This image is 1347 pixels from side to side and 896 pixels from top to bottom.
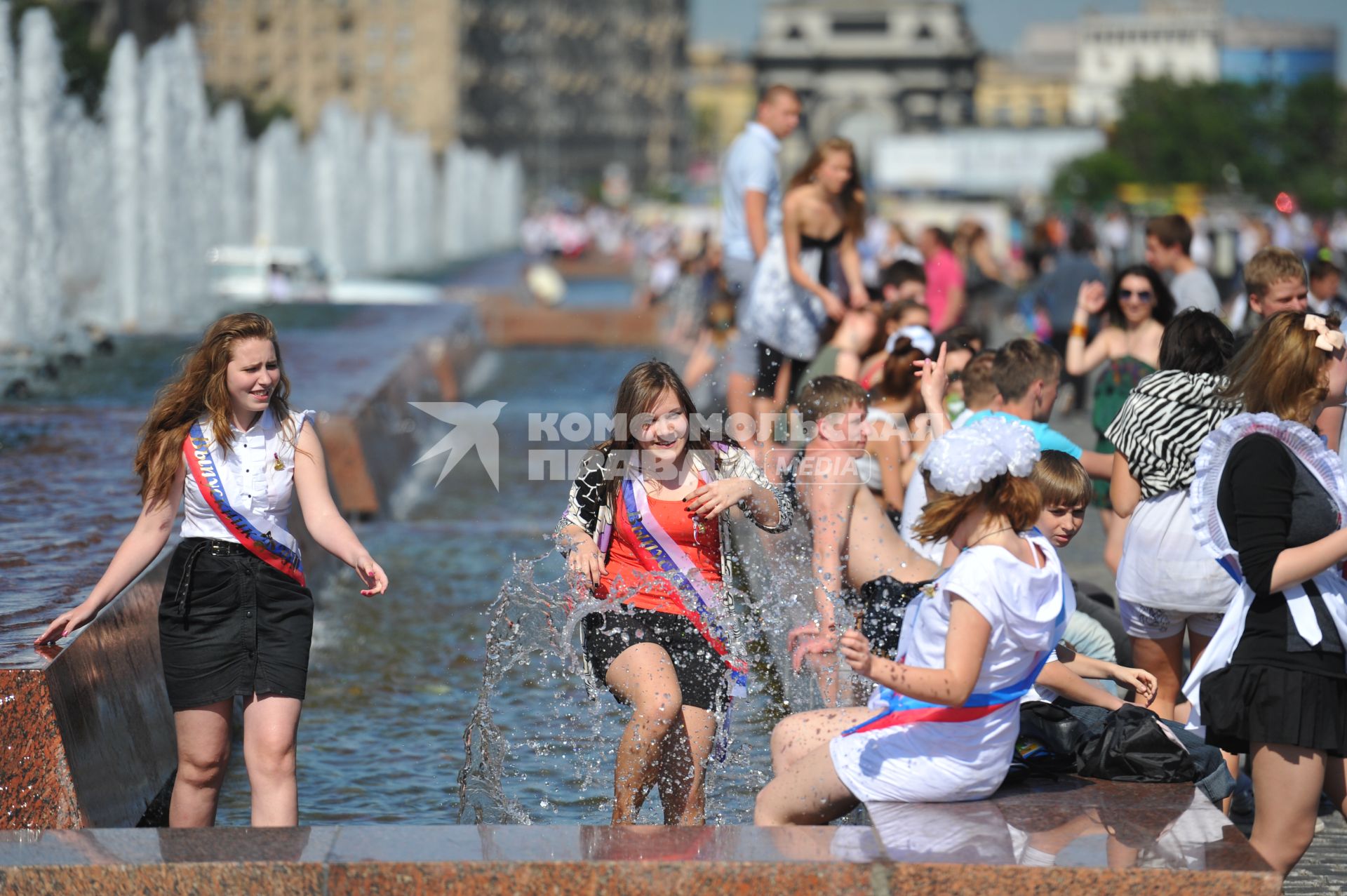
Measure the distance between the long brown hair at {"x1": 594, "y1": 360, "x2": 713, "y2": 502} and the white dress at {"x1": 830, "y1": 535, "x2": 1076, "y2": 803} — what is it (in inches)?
34.2

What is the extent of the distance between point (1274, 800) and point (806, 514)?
79.8 inches

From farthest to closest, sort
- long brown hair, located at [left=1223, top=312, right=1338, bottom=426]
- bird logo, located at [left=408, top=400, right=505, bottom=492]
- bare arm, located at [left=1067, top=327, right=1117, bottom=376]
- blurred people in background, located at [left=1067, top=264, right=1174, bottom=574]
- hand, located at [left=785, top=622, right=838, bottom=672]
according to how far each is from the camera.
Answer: bird logo, located at [left=408, top=400, right=505, bottom=492]
bare arm, located at [left=1067, top=327, right=1117, bottom=376]
blurred people in background, located at [left=1067, top=264, right=1174, bottom=574]
hand, located at [left=785, top=622, right=838, bottom=672]
long brown hair, located at [left=1223, top=312, right=1338, bottom=426]

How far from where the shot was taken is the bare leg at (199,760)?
4484 mm

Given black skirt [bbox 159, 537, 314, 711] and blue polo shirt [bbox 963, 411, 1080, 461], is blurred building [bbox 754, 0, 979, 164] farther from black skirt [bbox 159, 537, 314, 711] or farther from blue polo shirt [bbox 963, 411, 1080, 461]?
black skirt [bbox 159, 537, 314, 711]

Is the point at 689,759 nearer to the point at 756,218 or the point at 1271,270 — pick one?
the point at 1271,270

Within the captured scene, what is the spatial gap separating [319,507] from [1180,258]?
5.40m

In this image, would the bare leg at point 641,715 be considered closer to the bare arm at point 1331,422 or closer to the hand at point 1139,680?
the hand at point 1139,680

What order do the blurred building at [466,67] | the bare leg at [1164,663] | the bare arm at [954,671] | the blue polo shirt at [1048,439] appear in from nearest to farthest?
the bare arm at [954,671] < the bare leg at [1164,663] < the blue polo shirt at [1048,439] < the blurred building at [466,67]

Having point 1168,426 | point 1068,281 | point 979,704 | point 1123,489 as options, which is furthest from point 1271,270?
point 1068,281

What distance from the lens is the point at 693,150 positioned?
548ft

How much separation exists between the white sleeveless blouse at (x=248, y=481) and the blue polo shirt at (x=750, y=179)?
203 inches

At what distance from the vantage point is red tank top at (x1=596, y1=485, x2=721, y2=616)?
4.71 metres

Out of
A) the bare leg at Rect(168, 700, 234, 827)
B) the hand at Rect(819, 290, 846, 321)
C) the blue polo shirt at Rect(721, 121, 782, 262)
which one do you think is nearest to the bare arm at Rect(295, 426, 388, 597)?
the bare leg at Rect(168, 700, 234, 827)

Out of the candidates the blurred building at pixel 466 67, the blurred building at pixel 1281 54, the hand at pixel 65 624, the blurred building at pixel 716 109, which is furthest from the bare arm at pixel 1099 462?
the blurred building at pixel 716 109
